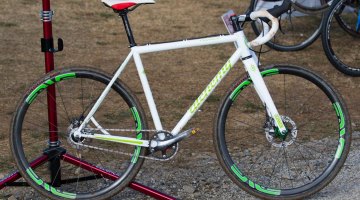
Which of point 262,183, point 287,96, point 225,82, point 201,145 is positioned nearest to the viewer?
point 262,183

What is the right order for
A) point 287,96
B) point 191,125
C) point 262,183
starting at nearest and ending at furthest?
point 262,183, point 191,125, point 287,96

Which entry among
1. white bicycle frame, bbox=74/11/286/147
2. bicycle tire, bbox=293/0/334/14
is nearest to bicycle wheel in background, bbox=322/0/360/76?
bicycle tire, bbox=293/0/334/14

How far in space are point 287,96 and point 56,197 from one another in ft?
10.8

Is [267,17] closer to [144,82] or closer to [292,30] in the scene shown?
[144,82]

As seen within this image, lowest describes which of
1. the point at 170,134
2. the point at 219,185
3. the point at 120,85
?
the point at 219,185

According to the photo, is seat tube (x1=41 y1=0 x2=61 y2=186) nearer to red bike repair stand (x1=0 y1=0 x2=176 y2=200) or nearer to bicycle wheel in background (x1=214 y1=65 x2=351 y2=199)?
red bike repair stand (x1=0 y1=0 x2=176 y2=200)

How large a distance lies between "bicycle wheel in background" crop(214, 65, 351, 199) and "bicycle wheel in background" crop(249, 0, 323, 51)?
1.54 meters

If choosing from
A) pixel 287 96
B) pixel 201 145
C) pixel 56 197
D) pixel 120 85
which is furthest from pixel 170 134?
pixel 287 96

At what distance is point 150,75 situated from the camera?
806 centimetres

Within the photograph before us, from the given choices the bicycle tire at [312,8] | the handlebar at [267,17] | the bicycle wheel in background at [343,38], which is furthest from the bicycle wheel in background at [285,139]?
the bicycle tire at [312,8]

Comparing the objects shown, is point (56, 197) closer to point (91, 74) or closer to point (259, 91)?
point (91, 74)

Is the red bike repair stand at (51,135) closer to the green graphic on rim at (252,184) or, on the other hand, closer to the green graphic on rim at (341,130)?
the green graphic on rim at (252,184)

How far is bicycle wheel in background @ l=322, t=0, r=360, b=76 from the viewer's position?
8.02 metres

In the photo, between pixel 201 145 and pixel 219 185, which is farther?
pixel 201 145
